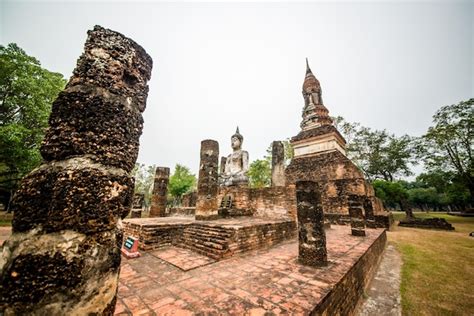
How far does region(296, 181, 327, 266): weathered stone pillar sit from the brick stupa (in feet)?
14.6

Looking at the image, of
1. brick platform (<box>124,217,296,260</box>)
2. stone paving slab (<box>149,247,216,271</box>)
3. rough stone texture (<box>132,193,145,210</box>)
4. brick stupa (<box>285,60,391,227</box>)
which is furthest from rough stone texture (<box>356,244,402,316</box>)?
rough stone texture (<box>132,193,145,210</box>)

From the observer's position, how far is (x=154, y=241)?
5133mm

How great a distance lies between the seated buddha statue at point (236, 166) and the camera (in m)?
10.3

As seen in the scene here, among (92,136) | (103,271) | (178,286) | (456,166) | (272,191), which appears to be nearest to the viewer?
(103,271)

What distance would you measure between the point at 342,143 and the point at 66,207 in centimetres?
1476

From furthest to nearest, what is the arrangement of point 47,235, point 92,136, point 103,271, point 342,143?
1. point 342,143
2. point 92,136
3. point 103,271
4. point 47,235

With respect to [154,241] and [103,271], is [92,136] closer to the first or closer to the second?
[103,271]

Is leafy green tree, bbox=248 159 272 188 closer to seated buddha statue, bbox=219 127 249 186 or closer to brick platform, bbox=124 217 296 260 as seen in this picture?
seated buddha statue, bbox=219 127 249 186

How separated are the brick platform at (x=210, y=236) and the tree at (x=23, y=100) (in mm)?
9643

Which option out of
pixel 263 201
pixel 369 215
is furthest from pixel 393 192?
pixel 263 201

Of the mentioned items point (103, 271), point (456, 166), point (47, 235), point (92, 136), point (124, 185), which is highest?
point (456, 166)

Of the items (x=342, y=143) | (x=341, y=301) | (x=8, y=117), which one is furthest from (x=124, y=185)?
(x=8, y=117)

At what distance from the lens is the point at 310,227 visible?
406 centimetres

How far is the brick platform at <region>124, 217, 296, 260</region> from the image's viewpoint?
453 centimetres
